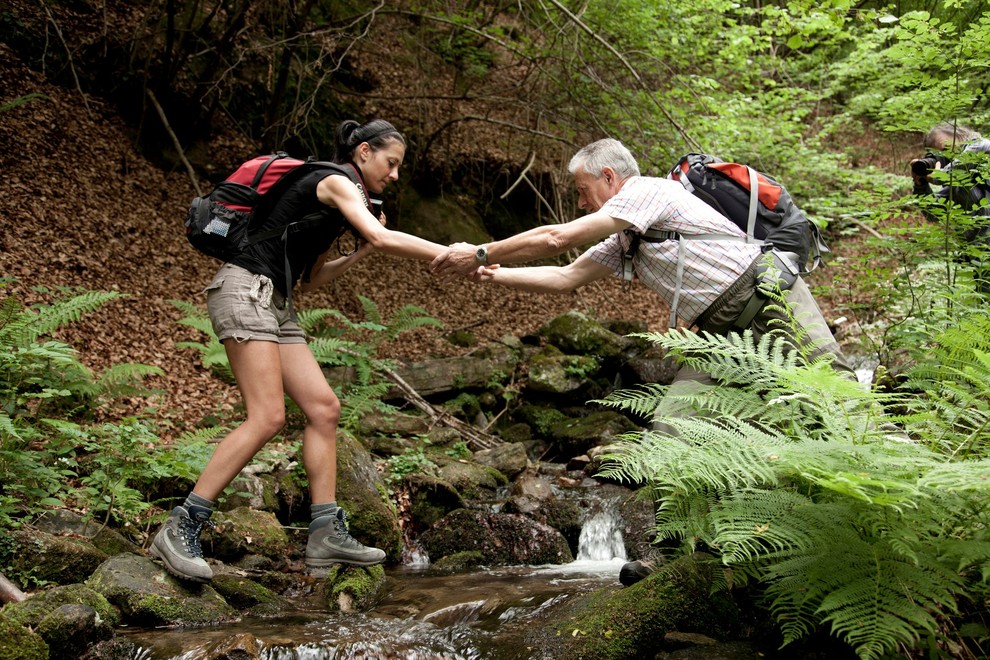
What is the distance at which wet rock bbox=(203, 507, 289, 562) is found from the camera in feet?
15.5

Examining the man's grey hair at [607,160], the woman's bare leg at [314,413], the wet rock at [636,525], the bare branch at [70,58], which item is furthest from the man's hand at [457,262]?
the bare branch at [70,58]

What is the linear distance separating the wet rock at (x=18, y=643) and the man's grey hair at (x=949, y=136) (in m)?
6.40

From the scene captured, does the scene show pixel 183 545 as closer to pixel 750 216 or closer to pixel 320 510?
pixel 320 510

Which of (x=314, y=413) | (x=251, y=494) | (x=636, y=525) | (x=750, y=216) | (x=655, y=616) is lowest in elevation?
(x=636, y=525)

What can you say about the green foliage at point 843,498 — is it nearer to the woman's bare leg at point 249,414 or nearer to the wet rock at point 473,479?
the woman's bare leg at point 249,414

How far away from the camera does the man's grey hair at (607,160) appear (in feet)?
13.7

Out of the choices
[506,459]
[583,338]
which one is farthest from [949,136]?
[583,338]

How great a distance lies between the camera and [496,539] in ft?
19.1

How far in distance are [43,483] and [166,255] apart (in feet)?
20.3

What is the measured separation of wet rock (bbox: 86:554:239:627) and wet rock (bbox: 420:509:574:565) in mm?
2056

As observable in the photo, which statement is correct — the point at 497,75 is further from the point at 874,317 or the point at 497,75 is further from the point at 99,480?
the point at 99,480

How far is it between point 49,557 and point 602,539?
4.22 meters

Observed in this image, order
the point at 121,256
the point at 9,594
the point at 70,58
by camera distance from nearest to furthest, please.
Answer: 1. the point at 9,594
2. the point at 121,256
3. the point at 70,58

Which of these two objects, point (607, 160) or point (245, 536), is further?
point (245, 536)
